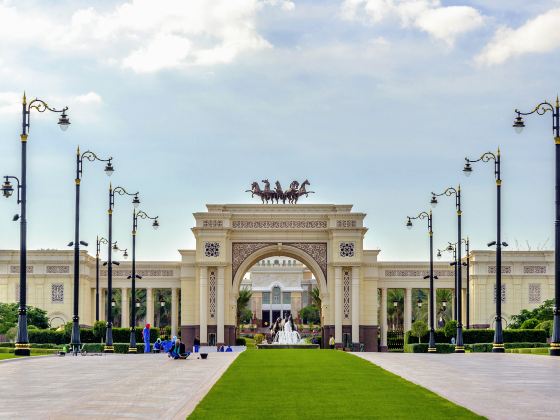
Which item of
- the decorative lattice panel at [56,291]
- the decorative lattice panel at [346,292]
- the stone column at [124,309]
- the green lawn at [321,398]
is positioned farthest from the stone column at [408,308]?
the green lawn at [321,398]

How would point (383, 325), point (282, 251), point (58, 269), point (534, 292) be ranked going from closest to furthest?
point (282, 251)
point (58, 269)
point (534, 292)
point (383, 325)

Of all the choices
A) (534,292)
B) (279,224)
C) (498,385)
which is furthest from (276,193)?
(498,385)

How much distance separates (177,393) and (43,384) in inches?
152

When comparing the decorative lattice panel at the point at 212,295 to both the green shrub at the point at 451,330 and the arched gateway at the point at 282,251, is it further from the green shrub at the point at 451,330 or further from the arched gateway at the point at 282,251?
the green shrub at the point at 451,330

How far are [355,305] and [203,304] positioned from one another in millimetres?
11536

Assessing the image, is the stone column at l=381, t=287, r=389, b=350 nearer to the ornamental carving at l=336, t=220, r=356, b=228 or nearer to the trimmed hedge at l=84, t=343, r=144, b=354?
the ornamental carving at l=336, t=220, r=356, b=228

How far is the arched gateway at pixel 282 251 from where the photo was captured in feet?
270

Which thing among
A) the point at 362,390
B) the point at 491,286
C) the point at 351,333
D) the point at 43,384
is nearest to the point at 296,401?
the point at 362,390

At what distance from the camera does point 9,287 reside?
292 feet

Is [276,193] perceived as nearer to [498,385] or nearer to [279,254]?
[279,254]

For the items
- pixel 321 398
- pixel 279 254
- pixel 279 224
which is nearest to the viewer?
pixel 321 398

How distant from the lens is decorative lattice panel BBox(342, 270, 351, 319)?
82.5 metres

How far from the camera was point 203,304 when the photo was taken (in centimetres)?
8244

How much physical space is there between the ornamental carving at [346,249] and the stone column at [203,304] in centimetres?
1048
